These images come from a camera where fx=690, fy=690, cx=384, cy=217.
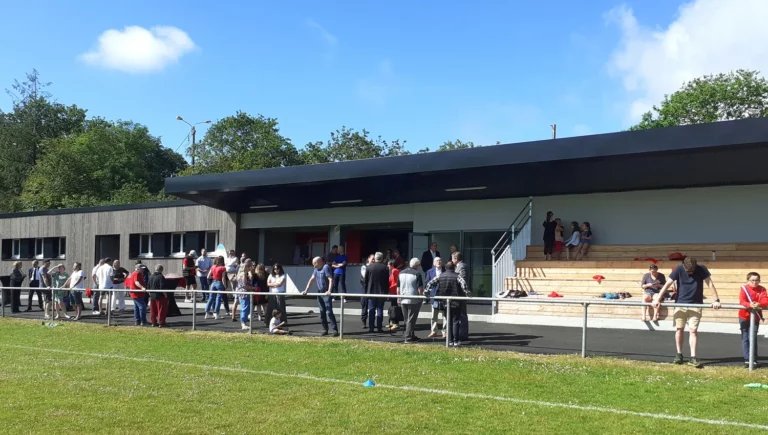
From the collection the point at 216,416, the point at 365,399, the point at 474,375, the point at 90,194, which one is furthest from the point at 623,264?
the point at 90,194

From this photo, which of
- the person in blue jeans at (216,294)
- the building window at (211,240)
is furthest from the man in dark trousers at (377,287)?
the building window at (211,240)

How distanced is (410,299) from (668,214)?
→ 948cm

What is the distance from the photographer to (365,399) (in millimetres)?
8133

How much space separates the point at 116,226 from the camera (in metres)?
29.8

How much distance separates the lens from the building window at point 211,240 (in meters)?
27.6

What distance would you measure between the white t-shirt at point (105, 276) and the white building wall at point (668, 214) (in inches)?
483

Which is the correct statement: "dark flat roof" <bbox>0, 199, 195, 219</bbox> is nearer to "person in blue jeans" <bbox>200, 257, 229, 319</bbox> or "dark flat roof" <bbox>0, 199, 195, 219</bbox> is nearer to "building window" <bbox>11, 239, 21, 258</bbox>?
"building window" <bbox>11, 239, 21, 258</bbox>

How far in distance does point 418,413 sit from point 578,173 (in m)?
11.7

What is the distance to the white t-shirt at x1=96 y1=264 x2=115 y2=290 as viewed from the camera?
63.4ft

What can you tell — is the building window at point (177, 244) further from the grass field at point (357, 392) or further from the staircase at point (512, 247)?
the grass field at point (357, 392)

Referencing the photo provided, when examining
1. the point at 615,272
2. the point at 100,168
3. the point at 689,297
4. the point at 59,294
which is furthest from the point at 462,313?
the point at 100,168

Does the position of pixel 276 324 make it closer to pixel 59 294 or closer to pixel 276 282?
pixel 276 282

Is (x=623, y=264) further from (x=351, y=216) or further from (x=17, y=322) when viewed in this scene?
(x=17, y=322)

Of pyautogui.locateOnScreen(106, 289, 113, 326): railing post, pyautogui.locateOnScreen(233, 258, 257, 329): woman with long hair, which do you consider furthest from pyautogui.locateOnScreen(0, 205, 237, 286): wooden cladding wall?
pyautogui.locateOnScreen(233, 258, 257, 329): woman with long hair
